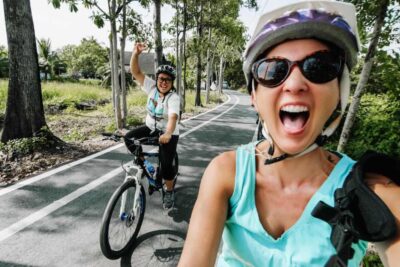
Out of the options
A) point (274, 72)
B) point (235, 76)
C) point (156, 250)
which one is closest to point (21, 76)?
point (156, 250)

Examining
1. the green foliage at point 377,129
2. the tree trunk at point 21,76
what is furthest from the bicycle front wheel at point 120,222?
the tree trunk at point 21,76

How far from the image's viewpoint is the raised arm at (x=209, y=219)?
4.17ft

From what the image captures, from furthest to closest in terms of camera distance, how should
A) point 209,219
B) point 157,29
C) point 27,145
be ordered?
1. point 157,29
2. point 27,145
3. point 209,219

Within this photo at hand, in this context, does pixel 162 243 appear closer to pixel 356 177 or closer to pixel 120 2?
pixel 356 177

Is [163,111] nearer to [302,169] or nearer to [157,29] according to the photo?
[302,169]

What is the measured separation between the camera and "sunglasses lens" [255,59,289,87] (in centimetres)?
118

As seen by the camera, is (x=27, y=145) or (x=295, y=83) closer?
(x=295, y=83)

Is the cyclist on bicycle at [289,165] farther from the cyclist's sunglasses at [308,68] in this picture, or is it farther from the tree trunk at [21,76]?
the tree trunk at [21,76]

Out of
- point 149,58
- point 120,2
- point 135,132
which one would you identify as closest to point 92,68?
point 149,58

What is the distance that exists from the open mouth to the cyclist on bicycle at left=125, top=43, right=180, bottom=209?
301 cm

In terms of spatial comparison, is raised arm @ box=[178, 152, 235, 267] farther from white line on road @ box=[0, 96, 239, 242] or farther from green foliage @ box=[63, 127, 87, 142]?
green foliage @ box=[63, 127, 87, 142]

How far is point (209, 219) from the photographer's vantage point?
50.5 inches

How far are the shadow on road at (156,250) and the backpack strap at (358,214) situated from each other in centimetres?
276

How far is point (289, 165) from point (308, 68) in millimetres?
457
